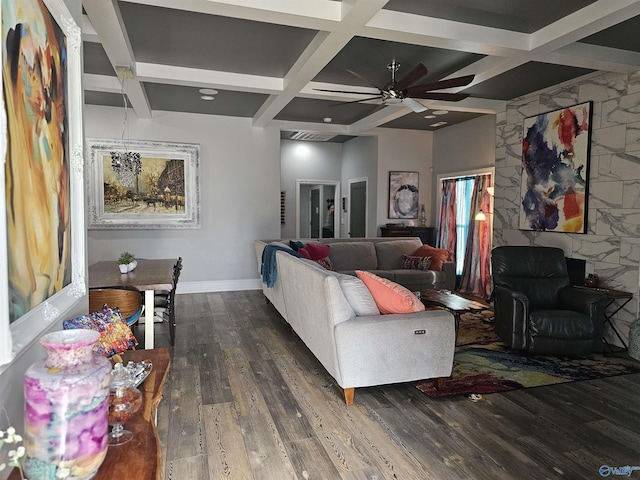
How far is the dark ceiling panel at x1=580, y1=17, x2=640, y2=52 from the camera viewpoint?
342cm

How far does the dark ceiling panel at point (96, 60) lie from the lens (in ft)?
12.9

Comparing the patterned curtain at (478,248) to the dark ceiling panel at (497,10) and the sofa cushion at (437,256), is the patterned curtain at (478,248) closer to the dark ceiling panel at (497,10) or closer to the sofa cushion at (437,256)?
the sofa cushion at (437,256)

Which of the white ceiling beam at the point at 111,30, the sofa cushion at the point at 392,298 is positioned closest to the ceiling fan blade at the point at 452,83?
the sofa cushion at the point at 392,298

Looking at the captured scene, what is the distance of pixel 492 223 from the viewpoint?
6273 millimetres

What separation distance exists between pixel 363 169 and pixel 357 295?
5.67 meters

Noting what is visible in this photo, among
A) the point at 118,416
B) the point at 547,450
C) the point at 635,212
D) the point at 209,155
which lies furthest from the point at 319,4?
the point at 209,155

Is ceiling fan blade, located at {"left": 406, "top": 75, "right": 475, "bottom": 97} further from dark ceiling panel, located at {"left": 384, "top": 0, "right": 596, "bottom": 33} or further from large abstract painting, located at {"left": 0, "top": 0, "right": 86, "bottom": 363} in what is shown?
large abstract painting, located at {"left": 0, "top": 0, "right": 86, "bottom": 363}

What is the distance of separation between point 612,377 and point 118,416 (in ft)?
12.8

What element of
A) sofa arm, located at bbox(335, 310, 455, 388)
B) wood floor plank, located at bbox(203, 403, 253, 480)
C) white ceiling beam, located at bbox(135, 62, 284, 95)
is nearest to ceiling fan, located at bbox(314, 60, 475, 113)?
white ceiling beam, located at bbox(135, 62, 284, 95)

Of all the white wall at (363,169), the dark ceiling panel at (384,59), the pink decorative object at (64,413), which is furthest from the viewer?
the white wall at (363,169)

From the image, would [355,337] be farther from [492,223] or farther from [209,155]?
[209,155]

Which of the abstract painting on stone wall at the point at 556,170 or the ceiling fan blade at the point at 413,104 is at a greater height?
the ceiling fan blade at the point at 413,104

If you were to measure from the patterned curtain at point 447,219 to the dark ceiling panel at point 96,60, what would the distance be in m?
5.46

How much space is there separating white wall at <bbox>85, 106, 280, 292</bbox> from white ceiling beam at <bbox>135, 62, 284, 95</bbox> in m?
1.96
